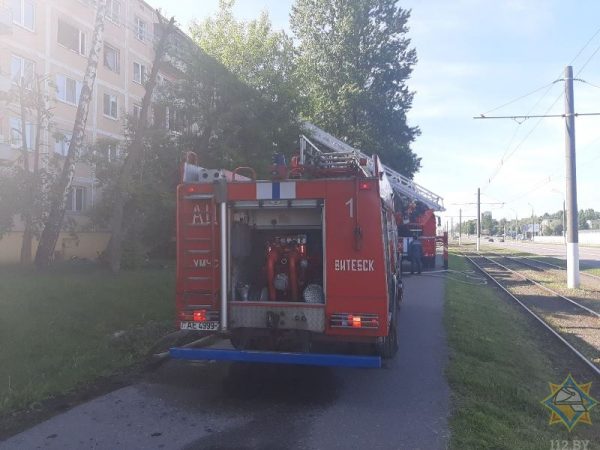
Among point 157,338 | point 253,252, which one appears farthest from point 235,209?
point 157,338

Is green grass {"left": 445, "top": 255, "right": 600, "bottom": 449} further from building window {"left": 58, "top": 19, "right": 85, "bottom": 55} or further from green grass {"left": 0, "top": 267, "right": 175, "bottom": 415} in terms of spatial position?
building window {"left": 58, "top": 19, "right": 85, "bottom": 55}

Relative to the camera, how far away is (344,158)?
8.81 m

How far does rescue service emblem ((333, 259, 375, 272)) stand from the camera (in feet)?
21.2

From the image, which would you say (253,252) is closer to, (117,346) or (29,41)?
(117,346)

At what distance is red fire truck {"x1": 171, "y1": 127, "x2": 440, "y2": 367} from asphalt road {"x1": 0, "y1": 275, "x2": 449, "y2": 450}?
559 mm

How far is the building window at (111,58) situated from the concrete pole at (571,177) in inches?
849

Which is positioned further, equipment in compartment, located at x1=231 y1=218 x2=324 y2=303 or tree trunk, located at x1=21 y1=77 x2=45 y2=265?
tree trunk, located at x1=21 y1=77 x2=45 y2=265

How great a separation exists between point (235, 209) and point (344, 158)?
7.96 ft

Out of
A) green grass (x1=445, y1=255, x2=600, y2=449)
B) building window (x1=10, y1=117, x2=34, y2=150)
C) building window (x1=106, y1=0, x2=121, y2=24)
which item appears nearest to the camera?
green grass (x1=445, y1=255, x2=600, y2=449)

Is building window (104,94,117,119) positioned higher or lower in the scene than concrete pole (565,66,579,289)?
higher

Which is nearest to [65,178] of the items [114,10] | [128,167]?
[128,167]

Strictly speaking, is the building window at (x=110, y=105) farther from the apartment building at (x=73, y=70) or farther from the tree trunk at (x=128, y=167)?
the tree trunk at (x=128, y=167)

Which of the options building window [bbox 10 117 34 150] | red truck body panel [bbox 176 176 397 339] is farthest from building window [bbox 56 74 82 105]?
red truck body panel [bbox 176 176 397 339]

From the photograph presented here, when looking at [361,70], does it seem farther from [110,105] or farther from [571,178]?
[571,178]
